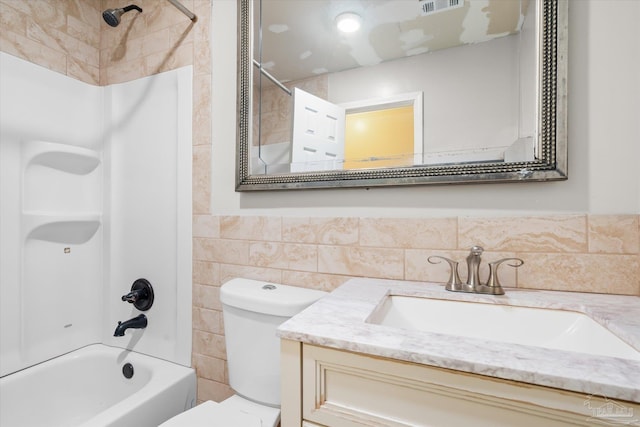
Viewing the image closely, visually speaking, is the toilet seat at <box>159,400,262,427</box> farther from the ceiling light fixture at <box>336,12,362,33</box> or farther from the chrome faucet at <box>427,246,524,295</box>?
the ceiling light fixture at <box>336,12,362,33</box>

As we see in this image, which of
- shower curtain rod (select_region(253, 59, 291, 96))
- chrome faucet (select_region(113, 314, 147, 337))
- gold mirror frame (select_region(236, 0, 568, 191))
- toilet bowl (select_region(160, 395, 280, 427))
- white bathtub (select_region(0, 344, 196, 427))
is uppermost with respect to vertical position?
shower curtain rod (select_region(253, 59, 291, 96))

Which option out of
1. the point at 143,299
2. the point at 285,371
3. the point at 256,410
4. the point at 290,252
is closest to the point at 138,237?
the point at 143,299

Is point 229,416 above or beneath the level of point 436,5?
beneath

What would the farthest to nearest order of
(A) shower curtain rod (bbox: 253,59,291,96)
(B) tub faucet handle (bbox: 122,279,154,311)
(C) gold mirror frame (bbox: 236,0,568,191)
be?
(B) tub faucet handle (bbox: 122,279,154,311) → (A) shower curtain rod (bbox: 253,59,291,96) → (C) gold mirror frame (bbox: 236,0,568,191)

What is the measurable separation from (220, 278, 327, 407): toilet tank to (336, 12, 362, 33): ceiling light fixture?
93 cm

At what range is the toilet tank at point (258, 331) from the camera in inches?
39.3

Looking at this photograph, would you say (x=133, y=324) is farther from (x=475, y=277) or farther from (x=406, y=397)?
(x=475, y=277)

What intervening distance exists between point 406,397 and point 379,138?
30.2 inches

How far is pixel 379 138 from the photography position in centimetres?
103

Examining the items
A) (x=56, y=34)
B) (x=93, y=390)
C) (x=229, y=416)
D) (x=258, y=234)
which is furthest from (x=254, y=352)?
(x=56, y=34)

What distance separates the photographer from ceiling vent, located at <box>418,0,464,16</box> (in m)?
0.93

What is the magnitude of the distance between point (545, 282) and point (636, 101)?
1.74 ft

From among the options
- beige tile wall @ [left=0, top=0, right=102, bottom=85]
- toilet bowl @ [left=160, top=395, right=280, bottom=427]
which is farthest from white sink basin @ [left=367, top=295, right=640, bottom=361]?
beige tile wall @ [left=0, top=0, right=102, bottom=85]

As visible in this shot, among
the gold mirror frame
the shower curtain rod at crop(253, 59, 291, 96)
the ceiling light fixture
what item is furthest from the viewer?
the shower curtain rod at crop(253, 59, 291, 96)
